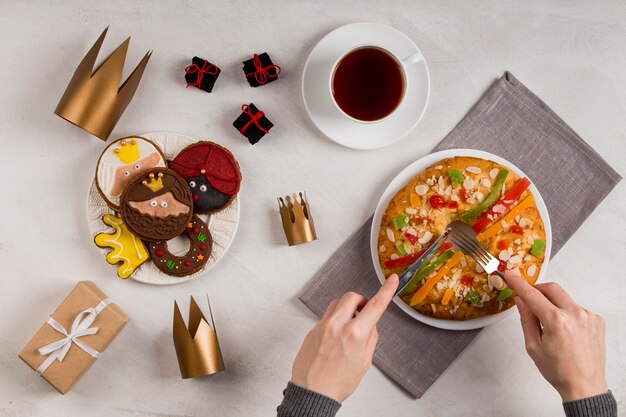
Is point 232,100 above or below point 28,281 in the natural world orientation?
above

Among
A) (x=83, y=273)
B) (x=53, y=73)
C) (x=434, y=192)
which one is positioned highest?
(x=434, y=192)

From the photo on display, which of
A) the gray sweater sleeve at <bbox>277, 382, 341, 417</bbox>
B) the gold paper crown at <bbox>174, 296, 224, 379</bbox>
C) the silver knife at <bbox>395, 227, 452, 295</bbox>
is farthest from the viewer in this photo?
the gold paper crown at <bbox>174, 296, 224, 379</bbox>

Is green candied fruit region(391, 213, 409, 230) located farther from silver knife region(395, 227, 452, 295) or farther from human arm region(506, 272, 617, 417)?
human arm region(506, 272, 617, 417)

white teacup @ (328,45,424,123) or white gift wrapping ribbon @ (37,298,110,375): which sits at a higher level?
white teacup @ (328,45,424,123)

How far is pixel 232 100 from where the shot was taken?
5.05 ft

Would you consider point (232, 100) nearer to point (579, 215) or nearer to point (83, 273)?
point (83, 273)

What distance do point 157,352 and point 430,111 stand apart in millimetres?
997

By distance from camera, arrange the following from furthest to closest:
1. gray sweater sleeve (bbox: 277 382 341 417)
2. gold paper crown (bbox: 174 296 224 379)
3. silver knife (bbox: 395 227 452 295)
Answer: gold paper crown (bbox: 174 296 224 379) → silver knife (bbox: 395 227 452 295) → gray sweater sleeve (bbox: 277 382 341 417)

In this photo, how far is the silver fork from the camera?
1.38 m

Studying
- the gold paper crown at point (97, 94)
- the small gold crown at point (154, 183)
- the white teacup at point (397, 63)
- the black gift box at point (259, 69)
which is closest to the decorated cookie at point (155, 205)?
the small gold crown at point (154, 183)

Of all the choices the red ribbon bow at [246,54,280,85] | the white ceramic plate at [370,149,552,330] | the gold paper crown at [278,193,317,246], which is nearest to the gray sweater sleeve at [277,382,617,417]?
the white ceramic plate at [370,149,552,330]

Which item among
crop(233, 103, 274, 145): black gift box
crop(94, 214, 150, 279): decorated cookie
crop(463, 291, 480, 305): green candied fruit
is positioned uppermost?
crop(463, 291, 480, 305): green candied fruit

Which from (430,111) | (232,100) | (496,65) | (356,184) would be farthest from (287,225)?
(496,65)

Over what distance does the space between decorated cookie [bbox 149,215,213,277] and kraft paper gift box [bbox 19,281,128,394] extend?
18cm
